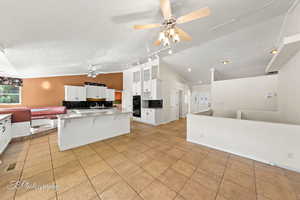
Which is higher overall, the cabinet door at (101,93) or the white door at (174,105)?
the cabinet door at (101,93)

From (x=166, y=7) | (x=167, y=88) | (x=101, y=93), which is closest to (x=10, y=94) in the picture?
(x=101, y=93)

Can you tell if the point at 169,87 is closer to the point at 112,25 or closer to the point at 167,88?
the point at 167,88

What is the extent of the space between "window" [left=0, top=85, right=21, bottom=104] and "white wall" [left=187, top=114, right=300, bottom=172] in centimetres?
734

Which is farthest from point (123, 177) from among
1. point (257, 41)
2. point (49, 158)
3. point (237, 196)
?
point (257, 41)

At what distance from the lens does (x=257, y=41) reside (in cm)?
345

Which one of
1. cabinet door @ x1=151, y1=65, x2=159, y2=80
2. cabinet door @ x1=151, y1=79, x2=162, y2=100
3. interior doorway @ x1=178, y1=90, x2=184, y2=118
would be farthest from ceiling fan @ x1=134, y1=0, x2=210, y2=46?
interior doorway @ x1=178, y1=90, x2=184, y2=118

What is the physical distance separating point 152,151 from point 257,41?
5105 millimetres

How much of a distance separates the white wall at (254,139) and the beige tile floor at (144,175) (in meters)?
0.19

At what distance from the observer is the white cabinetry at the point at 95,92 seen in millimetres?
5430

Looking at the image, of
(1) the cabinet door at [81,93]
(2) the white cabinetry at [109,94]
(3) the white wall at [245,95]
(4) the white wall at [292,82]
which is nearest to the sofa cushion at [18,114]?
(1) the cabinet door at [81,93]

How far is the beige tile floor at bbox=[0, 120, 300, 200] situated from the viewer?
1.36 m

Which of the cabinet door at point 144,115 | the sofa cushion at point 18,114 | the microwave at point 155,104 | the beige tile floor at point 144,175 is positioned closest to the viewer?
the beige tile floor at point 144,175

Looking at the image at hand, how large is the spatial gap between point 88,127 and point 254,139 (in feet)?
13.9

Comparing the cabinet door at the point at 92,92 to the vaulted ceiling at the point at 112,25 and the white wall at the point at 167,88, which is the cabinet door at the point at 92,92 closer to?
the white wall at the point at 167,88
